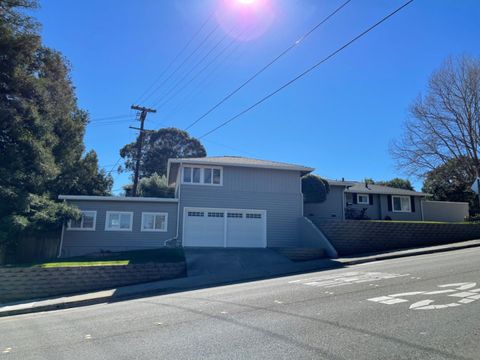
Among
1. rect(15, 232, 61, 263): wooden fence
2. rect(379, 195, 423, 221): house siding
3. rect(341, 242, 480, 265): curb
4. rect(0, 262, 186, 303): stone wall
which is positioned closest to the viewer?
rect(0, 262, 186, 303): stone wall

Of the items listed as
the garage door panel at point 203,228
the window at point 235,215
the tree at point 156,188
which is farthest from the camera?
the tree at point 156,188

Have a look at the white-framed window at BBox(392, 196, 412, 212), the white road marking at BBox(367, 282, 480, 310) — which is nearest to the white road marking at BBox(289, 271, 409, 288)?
the white road marking at BBox(367, 282, 480, 310)

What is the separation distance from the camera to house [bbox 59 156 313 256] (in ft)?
65.3

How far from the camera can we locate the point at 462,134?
29125 mm

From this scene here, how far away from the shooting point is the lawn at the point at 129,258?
15770 millimetres

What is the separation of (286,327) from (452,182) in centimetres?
3513

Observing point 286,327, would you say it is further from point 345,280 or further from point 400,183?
point 400,183

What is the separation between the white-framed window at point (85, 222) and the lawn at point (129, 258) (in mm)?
1786

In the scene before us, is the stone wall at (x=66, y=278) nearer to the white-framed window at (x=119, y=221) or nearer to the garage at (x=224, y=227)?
the garage at (x=224, y=227)

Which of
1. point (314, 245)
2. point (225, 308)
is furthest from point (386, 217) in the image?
point (225, 308)

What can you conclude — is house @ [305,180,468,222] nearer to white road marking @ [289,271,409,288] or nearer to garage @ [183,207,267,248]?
garage @ [183,207,267,248]

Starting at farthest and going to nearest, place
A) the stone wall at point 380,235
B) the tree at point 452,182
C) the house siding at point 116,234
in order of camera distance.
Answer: the tree at point 452,182 → the stone wall at point 380,235 → the house siding at point 116,234

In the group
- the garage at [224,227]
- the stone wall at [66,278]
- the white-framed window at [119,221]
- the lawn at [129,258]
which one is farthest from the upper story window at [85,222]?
the stone wall at [66,278]

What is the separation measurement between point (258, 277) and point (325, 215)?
13650 millimetres
